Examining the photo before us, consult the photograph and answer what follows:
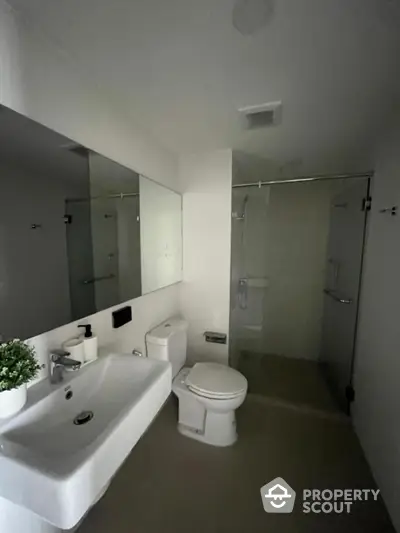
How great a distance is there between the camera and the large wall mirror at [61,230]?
915 mm

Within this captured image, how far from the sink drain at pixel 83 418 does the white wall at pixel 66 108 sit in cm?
29

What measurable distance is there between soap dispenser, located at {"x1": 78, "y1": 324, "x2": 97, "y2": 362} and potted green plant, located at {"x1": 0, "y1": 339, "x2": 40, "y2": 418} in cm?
32

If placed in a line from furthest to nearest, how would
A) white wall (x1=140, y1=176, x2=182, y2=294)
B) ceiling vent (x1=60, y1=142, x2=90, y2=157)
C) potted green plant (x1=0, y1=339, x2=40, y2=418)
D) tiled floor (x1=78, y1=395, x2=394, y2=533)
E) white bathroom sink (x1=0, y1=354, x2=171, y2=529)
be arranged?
white wall (x1=140, y1=176, x2=182, y2=294) < tiled floor (x1=78, y1=395, x2=394, y2=533) < ceiling vent (x1=60, y1=142, x2=90, y2=157) < potted green plant (x1=0, y1=339, x2=40, y2=418) < white bathroom sink (x1=0, y1=354, x2=171, y2=529)

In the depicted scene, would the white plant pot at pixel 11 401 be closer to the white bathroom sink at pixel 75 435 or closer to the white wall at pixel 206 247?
the white bathroom sink at pixel 75 435

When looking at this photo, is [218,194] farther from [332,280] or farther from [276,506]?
[276,506]

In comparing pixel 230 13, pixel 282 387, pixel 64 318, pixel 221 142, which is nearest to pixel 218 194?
pixel 221 142

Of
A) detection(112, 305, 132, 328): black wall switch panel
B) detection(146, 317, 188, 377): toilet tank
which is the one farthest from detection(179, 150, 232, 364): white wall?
detection(112, 305, 132, 328): black wall switch panel

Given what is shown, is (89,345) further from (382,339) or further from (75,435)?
Answer: (382,339)

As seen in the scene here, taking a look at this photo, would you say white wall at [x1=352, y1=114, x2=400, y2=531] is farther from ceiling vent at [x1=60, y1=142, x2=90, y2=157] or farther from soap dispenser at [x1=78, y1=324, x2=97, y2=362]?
ceiling vent at [x1=60, y1=142, x2=90, y2=157]

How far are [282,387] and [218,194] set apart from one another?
1952 millimetres

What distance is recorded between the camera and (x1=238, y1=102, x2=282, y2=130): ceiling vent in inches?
53.1

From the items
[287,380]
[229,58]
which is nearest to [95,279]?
[229,58]

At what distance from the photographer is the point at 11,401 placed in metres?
0.78

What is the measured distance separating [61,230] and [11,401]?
69 centimetres
